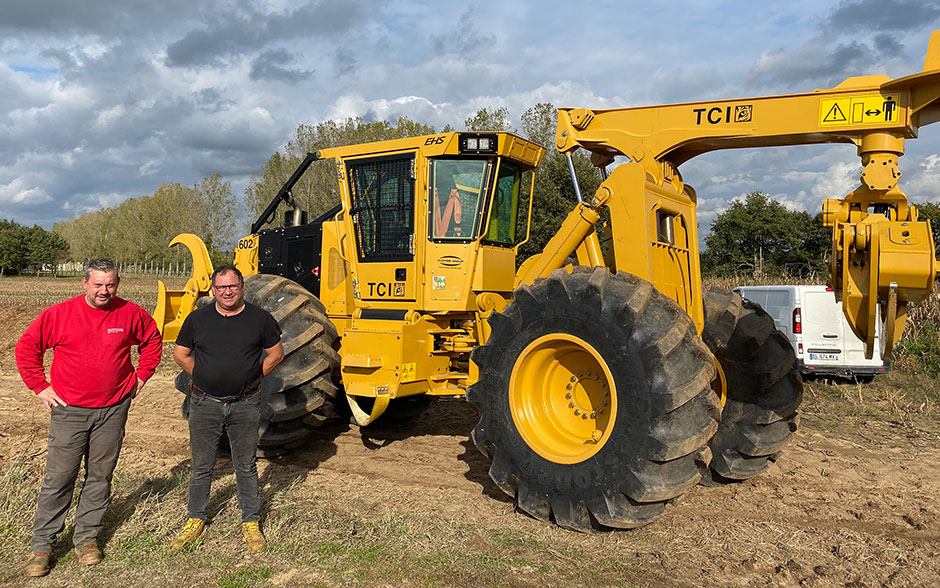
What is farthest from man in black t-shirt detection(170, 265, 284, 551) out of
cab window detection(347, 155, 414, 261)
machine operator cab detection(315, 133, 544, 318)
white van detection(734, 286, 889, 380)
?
white van detection(734, 286, 889, 380)

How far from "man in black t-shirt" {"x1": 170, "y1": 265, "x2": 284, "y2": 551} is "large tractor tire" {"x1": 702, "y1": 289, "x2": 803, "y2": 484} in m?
3.81

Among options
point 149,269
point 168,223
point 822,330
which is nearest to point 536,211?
point 822,330

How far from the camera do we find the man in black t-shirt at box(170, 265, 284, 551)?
462 centimetres

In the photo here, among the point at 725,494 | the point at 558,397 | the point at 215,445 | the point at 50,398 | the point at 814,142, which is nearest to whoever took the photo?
the point at 50,398

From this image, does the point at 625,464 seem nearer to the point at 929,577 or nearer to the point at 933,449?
the point at 929,577

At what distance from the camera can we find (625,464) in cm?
447

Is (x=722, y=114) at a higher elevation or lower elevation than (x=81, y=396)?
higher

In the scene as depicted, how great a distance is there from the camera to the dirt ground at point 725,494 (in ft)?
14.4

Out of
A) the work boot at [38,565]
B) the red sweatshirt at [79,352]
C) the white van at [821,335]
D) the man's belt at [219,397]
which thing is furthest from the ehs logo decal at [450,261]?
the white van at [821,335]

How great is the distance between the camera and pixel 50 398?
4.30m

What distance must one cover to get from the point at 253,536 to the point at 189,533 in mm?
436

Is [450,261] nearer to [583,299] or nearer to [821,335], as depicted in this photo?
[583,299]

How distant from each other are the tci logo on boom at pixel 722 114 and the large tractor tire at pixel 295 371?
3.80 metres

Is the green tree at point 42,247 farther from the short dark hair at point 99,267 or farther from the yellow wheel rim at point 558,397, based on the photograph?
the yellow wheel rim at point 558,397
